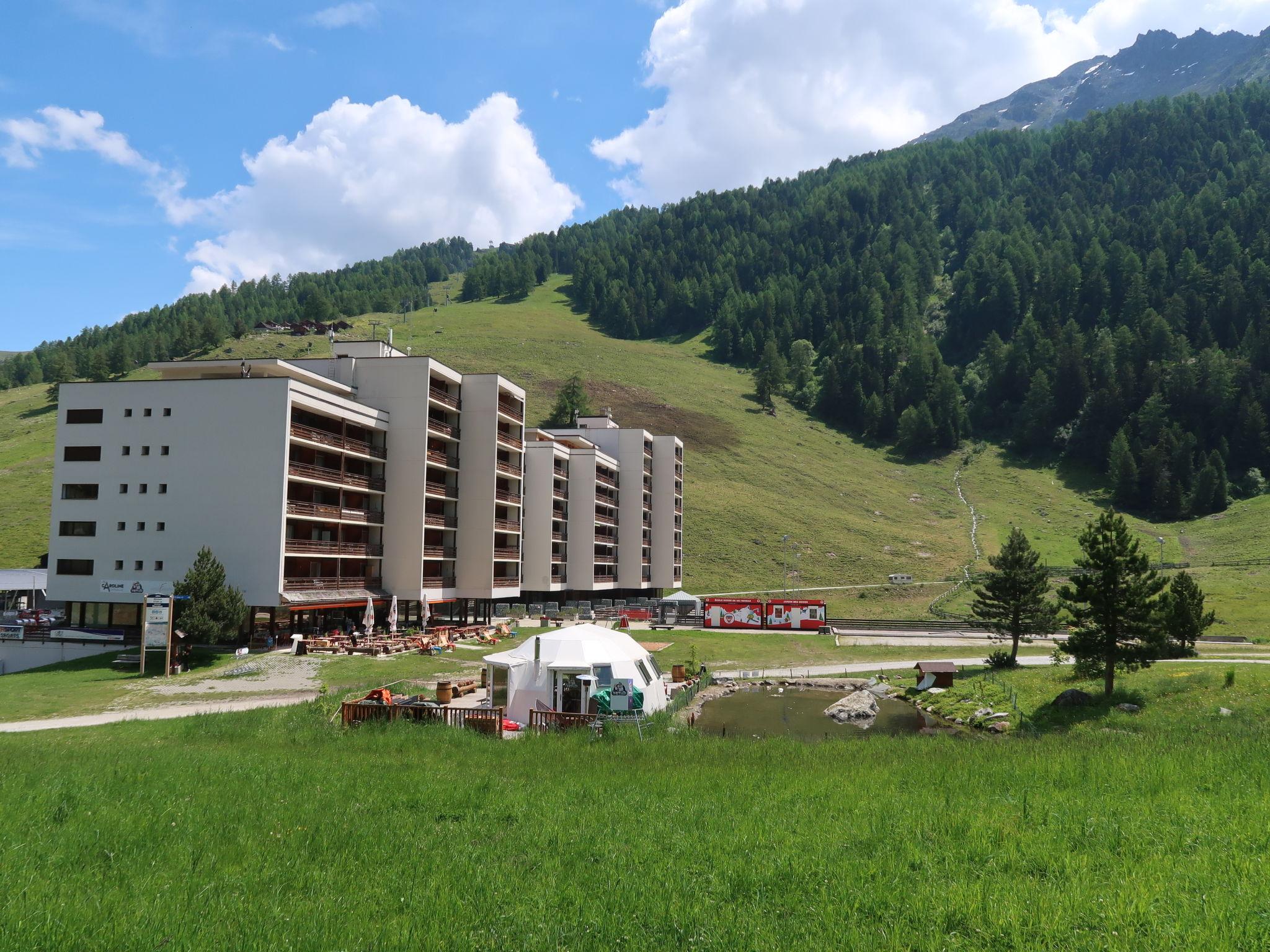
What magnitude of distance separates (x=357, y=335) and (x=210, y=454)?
129 metres

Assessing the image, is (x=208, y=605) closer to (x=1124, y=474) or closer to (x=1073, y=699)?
(x=1073, y=699)

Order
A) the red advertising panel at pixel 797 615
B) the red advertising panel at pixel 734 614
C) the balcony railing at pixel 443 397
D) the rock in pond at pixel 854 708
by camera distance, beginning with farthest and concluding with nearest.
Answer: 1. the red advertising panel at pixel 734 614
2. the red advertising panel at pixel 797 615
3. the balcony railing at pixel 443 397
4. the rock in pond at pixel 854 708

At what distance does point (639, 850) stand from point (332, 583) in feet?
149

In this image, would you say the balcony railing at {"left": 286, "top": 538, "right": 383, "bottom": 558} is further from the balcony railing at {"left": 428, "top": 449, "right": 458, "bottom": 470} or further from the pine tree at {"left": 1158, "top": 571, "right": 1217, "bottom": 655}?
the pine tree at {"left": 1158, "top": 571, "right": 1217, "bottom": 655}

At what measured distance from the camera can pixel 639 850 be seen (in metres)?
11.6

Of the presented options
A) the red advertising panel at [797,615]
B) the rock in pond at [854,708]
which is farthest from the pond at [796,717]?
the red advertising panel at [797,615]

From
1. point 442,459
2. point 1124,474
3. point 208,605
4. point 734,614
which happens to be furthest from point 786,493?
point 208,605

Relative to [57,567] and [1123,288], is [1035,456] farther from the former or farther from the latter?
[57,567]

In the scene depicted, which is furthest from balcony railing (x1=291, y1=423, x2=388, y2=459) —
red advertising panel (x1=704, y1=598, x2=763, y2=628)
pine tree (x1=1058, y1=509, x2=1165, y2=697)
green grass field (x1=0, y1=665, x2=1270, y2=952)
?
pine tree (x1=1058, y1=509, x2=1165, y2=697)

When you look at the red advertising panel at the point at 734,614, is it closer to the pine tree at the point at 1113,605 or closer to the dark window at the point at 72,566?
the pine tree at the point at 1113,605

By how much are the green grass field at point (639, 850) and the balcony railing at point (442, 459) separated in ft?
141

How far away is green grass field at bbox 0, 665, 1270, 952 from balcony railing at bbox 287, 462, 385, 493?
1240 inches

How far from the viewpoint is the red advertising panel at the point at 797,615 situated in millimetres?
72312

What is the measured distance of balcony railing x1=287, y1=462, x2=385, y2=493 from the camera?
49.9m
